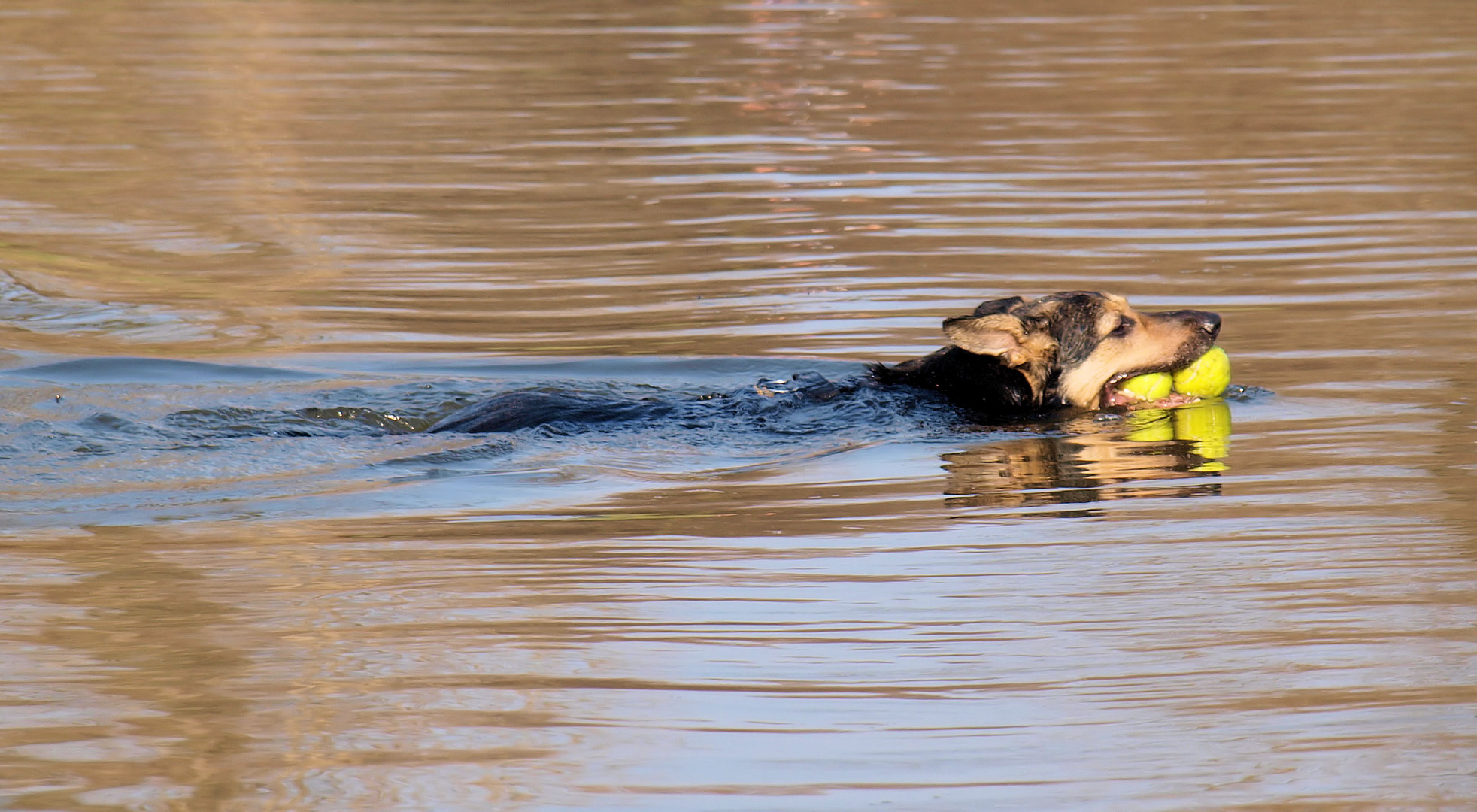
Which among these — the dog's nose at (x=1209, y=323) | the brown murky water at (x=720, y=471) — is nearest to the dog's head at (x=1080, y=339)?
the dog's nose at (x=1209, y=323)

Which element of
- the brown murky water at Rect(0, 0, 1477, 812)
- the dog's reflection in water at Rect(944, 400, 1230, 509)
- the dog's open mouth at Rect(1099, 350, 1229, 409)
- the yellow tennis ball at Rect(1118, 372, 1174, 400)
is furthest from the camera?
the yellow tennis ball at Rect(1118, 372, 1174, 400)

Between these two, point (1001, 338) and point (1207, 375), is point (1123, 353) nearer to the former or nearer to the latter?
point (1207, 375)

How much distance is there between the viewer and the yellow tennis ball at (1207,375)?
9.24 metres

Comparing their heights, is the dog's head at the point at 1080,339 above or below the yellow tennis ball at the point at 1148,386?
above

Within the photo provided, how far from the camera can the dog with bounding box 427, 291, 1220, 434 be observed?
9117mm

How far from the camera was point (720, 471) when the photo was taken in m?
8.28

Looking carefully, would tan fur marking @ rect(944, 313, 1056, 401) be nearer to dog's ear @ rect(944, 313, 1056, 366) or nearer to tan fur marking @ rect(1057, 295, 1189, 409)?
dog's ear @ rect(944, 313, 1056, 366)

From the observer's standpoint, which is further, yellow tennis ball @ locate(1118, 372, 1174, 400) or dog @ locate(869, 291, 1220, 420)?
yellow tennis ball @ locate(1118, 372, 1174, 400)

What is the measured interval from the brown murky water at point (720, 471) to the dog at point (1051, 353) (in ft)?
1.23

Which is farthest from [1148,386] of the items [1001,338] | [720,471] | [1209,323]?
[720,471]

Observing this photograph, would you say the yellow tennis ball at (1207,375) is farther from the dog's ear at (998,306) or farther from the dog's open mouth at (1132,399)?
the dog's ear at (998,306)

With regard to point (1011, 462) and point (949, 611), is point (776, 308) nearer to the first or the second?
point (1011, 462)

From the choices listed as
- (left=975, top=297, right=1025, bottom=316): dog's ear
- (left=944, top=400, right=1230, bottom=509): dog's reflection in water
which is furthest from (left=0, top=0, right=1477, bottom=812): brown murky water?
(left=975, top=297, right=1025, bottom=316): dog's ear

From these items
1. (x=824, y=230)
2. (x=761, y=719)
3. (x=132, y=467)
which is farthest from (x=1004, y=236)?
(x=761, y=719)
